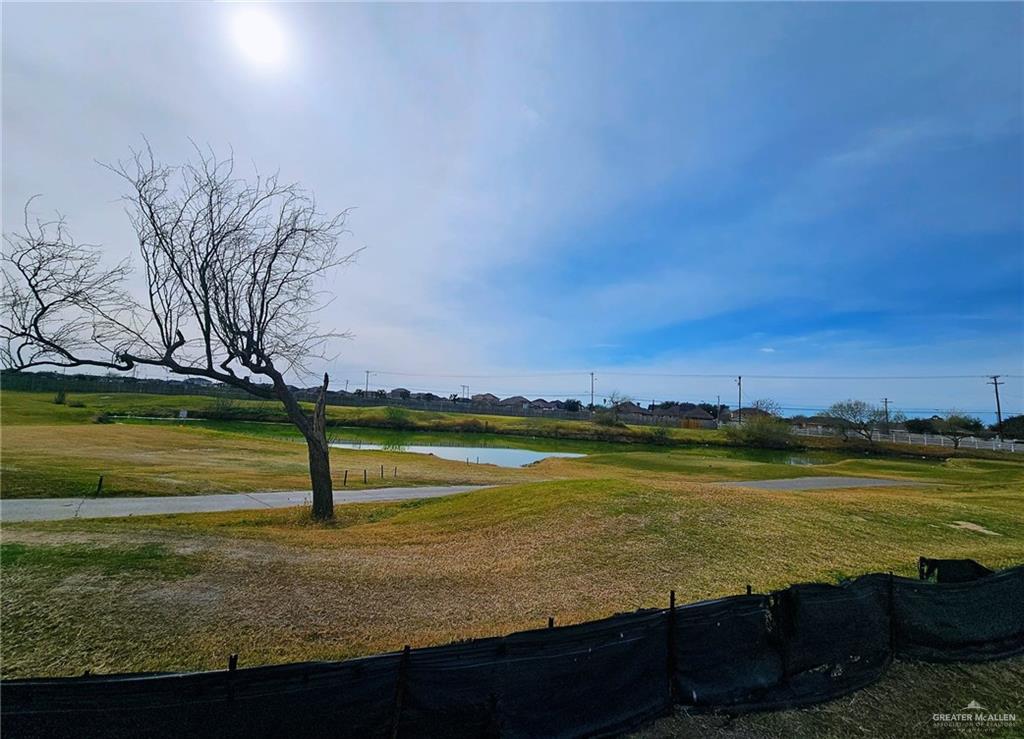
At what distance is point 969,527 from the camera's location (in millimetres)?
16234

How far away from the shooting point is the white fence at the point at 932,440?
58.3 meters

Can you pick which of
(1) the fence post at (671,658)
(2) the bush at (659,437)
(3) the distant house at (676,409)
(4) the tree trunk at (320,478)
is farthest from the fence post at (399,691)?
(3) the distant house at (676,409)

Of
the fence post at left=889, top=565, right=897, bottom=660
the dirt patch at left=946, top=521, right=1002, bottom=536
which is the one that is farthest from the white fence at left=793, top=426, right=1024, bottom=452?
the fence post at left=889, top=565, right=897, bottom=660

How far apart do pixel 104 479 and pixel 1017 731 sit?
27.8 m

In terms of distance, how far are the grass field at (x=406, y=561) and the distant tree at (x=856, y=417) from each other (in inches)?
2465

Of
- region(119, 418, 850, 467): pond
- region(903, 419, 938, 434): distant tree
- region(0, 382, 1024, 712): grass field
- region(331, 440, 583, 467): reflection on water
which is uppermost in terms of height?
region(903, 419, 938, 434): distant tree

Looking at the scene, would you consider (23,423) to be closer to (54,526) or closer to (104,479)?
(104,479)

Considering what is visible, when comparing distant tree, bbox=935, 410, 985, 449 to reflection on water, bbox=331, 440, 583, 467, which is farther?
distant tree, bbox=935, 410, 985, 449

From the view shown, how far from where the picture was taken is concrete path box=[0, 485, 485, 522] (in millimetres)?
15305

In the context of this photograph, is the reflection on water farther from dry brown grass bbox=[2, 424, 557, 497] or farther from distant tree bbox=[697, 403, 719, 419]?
distant tree bbox=[697, 403, 719, 419]

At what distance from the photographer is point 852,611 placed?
6516mm

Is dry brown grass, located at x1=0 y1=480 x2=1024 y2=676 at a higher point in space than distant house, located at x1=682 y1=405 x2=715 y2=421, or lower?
lower

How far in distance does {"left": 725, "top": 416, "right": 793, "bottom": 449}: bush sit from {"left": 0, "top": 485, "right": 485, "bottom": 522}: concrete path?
58833 mm

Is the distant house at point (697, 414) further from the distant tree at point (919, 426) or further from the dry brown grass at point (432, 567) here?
the dry brown grass at point (432, 567)
